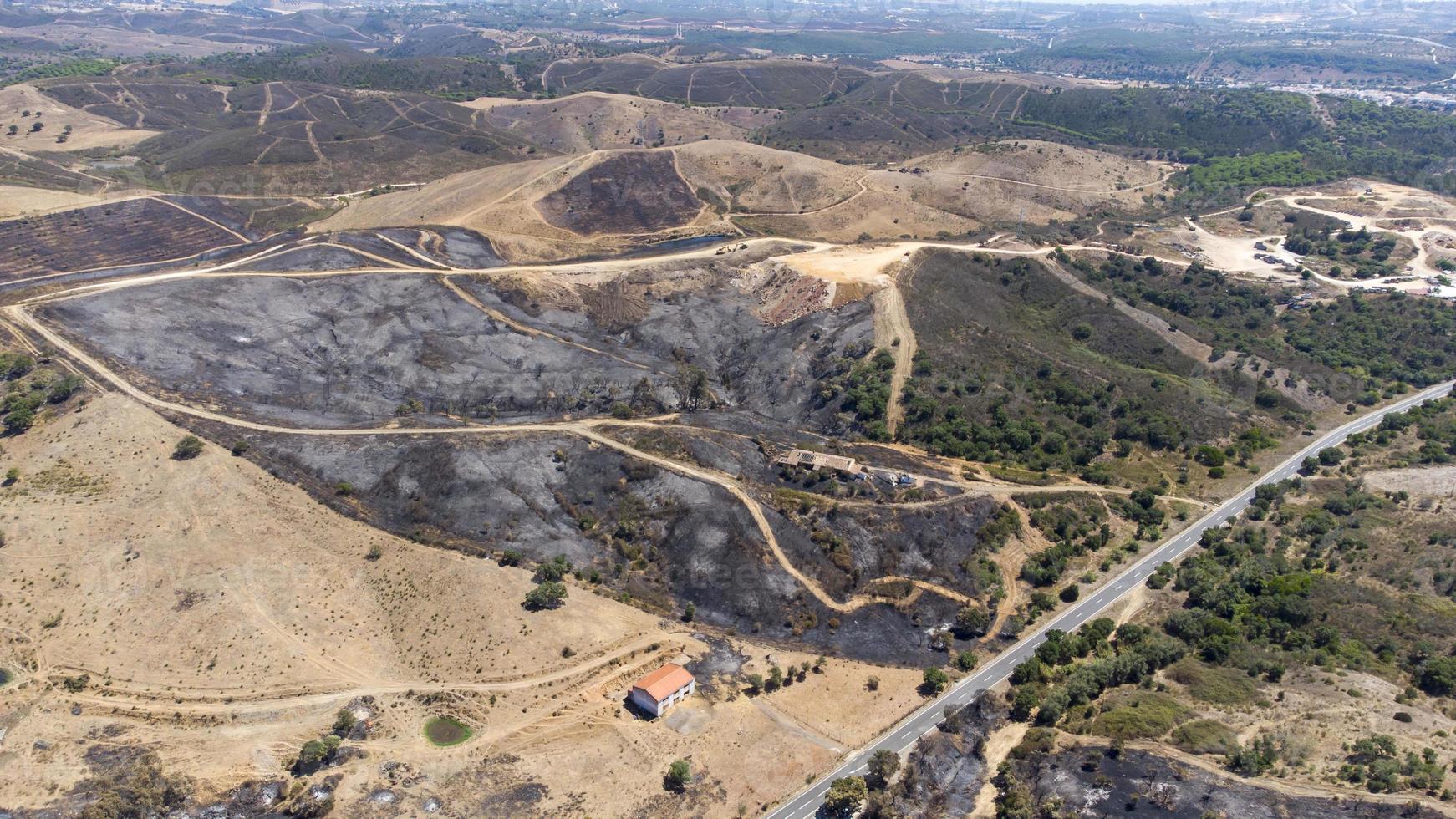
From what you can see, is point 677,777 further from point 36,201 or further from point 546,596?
point 36,201

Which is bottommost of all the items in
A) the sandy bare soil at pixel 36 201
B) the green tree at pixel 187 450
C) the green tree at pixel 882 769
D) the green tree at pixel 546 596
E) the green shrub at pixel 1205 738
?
the green tree at pixel 882 769

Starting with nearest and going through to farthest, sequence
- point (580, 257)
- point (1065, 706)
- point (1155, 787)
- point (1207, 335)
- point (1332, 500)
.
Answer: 1. point (1155, 787)
2. point (1065, 706)
3. point (1332, 500)
4. point (1207, 335)
5. point (580, 257)

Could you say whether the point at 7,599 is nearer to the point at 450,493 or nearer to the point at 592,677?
the point at 450,493

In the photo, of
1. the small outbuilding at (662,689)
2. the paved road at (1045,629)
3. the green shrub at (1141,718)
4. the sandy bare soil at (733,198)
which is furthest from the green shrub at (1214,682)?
the sandy bare soil at (733,198)

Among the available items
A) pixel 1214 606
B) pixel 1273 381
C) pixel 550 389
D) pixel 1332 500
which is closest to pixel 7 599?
pixel 550 389

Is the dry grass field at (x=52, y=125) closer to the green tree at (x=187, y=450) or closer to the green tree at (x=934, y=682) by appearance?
the green tree at (x=187, y=450)

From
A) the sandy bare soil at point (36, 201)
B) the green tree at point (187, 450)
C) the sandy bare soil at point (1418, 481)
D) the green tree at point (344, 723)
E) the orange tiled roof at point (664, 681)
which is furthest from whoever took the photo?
the sandy bare soil at point (36, 201)

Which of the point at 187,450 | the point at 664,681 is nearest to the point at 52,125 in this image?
the point at 187,450
